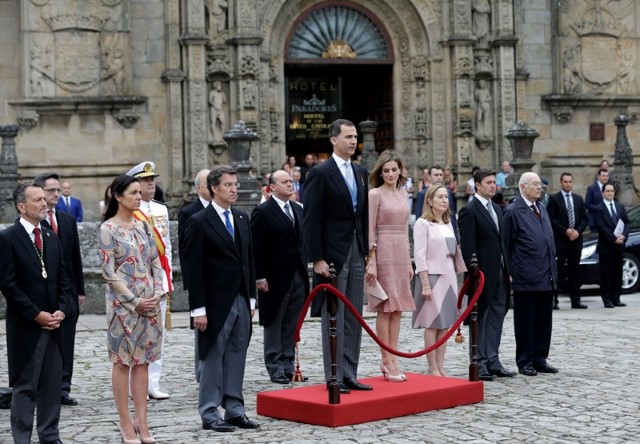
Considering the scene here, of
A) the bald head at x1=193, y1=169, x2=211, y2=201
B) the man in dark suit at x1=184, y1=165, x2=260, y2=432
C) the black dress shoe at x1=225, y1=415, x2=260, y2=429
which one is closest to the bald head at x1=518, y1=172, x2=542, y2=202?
the bald head at x1=193, y1=169, x2=211, y2=201

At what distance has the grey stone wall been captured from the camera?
18734 mm

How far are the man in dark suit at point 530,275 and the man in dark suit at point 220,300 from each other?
11.8 feet

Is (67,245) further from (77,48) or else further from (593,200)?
(77,48)

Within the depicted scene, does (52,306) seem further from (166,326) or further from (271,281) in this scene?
(271,281)

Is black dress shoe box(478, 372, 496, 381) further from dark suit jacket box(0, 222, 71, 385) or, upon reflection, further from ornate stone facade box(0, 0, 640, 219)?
ornate stone facade box(0, 0, 640, 219)

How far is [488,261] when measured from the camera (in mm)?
12984

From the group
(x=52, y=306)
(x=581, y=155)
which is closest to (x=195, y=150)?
(x=581, y=155)

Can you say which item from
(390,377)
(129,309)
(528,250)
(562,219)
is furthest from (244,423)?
(562,219)

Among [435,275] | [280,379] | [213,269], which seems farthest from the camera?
[280,379]

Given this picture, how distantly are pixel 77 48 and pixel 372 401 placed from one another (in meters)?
17.3

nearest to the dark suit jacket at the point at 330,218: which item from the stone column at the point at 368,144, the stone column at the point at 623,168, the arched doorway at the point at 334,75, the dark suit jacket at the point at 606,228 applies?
the dark suit jacket at the point at 606,228

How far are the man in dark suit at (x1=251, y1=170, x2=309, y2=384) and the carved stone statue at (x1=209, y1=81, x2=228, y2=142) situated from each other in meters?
13.8

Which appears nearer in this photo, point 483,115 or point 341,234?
point 341,234

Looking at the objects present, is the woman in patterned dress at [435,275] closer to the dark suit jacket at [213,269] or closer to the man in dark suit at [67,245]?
the dark suit jacket at [213,269]
